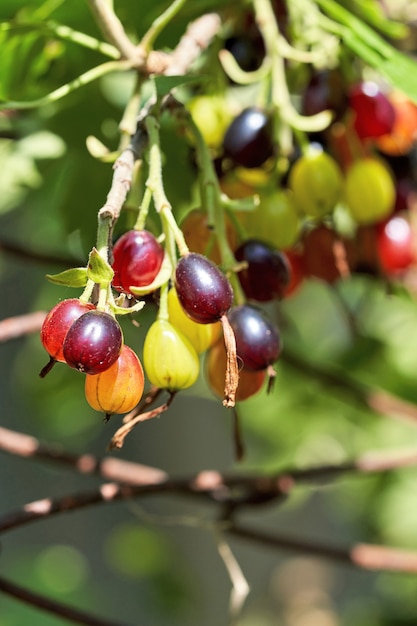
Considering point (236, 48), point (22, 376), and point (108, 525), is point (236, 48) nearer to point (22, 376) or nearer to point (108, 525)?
point (22, 376)

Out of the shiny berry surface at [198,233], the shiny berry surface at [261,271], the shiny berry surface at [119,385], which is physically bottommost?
the shiny berry surface at [261,271]

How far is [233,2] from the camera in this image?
1.99 ft

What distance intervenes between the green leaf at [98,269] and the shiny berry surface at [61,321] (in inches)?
0.6

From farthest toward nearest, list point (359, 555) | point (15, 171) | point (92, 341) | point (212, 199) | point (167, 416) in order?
point (167, 416) < point (15, 171) < point (359, 555) < point (212, 199) < point (92, 341)

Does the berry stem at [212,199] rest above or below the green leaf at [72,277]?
below

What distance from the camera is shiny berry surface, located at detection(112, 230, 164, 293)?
37 centimetres

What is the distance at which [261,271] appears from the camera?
448mm

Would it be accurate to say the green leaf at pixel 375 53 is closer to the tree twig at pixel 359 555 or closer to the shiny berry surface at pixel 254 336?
the shiny berry surface at pixel 254 336

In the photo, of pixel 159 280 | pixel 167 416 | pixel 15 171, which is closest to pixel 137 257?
pixel 159 280

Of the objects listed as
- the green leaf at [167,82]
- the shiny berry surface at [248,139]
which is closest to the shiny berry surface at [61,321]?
the green leaf at [167,82]

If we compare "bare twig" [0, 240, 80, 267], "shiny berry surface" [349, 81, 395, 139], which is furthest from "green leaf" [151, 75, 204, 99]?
"bare twig" [0, 240, 80, 267]

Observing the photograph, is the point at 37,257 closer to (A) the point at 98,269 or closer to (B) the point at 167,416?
(A) the point at 98,269

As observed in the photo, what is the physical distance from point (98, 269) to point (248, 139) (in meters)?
0.24

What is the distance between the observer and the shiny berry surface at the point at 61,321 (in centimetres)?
→ 33
